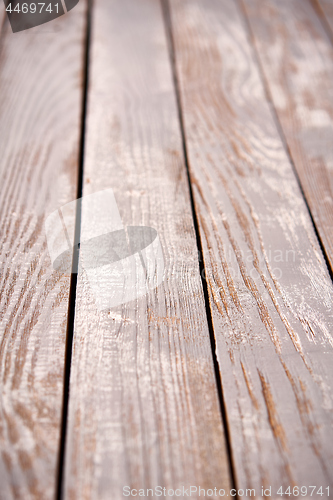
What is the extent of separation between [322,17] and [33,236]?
1286 mm

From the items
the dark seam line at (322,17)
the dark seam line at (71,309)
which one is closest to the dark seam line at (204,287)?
the dark seam line at (71,309)

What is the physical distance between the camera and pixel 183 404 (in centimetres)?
53

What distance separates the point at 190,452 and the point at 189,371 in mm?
109

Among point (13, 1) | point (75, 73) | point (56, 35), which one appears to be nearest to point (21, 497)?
point (75, 73)

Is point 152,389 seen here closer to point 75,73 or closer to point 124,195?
point 124,195

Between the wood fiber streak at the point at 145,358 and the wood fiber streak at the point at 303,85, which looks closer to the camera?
the wood fiber streak at the point at 145,358

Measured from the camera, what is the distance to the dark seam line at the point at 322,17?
1.26 meters
